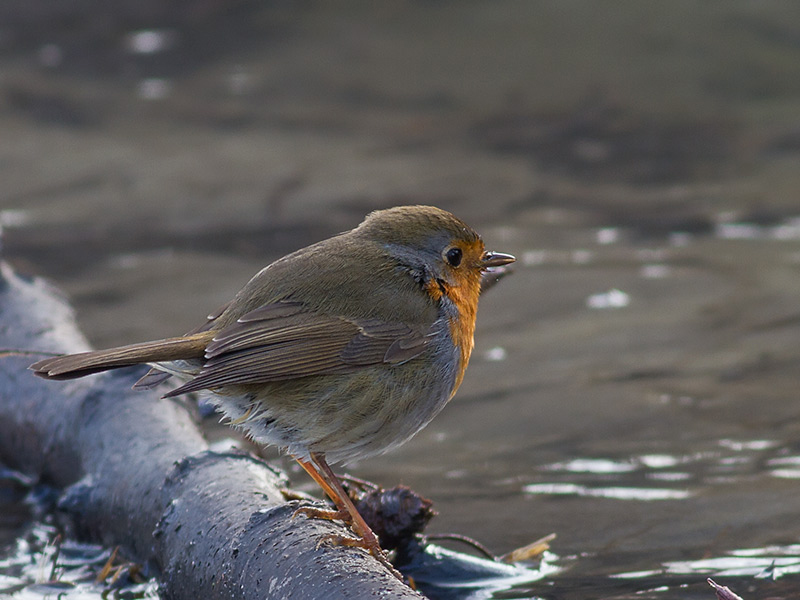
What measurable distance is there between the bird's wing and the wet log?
325 millimetres

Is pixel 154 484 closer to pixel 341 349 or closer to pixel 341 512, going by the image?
pixel 341 512

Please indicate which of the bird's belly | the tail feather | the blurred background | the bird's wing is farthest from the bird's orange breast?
the tail feather

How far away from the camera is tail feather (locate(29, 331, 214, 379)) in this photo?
3.29 meters

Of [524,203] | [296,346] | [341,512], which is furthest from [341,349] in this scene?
[524,203]

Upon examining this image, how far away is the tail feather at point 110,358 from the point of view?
3289 millimetres

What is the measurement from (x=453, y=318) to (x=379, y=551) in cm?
97

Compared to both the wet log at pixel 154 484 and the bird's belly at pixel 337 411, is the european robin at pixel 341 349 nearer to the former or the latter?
the bird's belly at pixel 337 411

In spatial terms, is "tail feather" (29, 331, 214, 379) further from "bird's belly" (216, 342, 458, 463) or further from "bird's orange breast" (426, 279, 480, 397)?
"bird's orange breast" (426, 279, 480, 397)

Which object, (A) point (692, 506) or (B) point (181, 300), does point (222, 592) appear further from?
(B) point (181, 300)

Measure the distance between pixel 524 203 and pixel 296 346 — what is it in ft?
15.2

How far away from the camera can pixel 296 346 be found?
3611mm

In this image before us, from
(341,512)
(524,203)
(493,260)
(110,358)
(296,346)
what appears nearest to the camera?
(110,358)

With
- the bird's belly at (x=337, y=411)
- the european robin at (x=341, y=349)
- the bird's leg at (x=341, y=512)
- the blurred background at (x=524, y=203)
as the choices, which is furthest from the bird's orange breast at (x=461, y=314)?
the blurred background at (x=524, y=203)

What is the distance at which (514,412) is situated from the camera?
5250 millimetres
